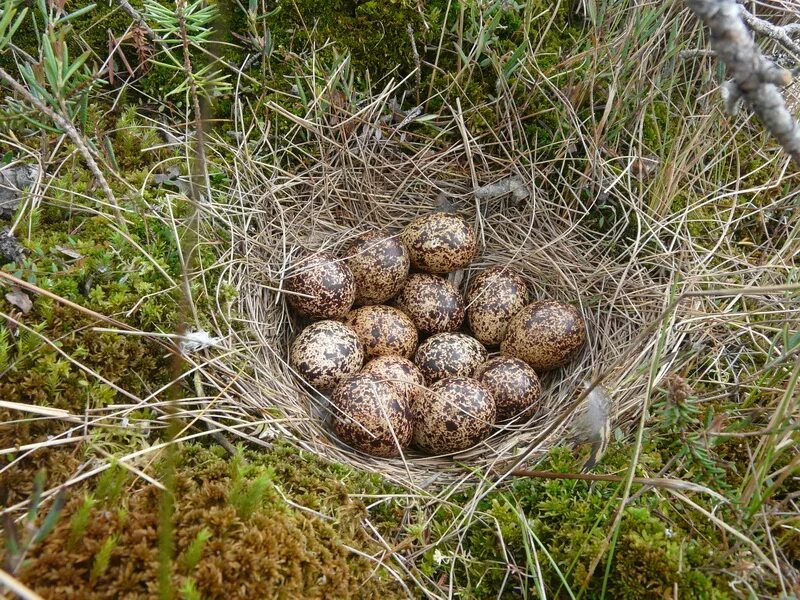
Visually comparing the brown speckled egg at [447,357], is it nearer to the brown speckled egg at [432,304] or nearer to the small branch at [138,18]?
the brown speckled egg at [432,304]

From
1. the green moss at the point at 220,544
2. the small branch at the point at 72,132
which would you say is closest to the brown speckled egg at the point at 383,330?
the green moss at the point at 220,544

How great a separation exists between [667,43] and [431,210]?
1.34m

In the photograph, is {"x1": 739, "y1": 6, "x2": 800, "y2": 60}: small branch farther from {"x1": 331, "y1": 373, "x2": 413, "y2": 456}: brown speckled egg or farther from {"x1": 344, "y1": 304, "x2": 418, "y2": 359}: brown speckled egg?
{"x1": 331, "y1": 373, "x2": 413, "y2": 456}: brown speckled egg

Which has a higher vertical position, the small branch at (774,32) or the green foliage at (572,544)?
the small branch at (774,32)

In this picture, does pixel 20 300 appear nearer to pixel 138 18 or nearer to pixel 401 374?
pixel 138 18

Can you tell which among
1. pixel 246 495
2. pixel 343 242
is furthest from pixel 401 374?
pixel 246 495

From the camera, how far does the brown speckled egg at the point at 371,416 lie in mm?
2473

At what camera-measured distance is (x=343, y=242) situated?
10.4 feet

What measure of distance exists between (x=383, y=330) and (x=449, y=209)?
2.64 feet

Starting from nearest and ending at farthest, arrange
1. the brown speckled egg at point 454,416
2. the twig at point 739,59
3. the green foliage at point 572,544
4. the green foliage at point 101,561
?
the twig at point 739,59 → the green foliage at point 101,561 → the green foliage at point 572,544 → the brown speckled egg at point 454,416

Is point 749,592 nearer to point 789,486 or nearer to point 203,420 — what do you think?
point 789,486

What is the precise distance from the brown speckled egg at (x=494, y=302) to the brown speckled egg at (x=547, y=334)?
0.11 m

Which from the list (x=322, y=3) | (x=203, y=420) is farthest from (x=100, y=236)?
(x=322, y=3)

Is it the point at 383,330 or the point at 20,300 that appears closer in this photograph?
the point at 20,300
